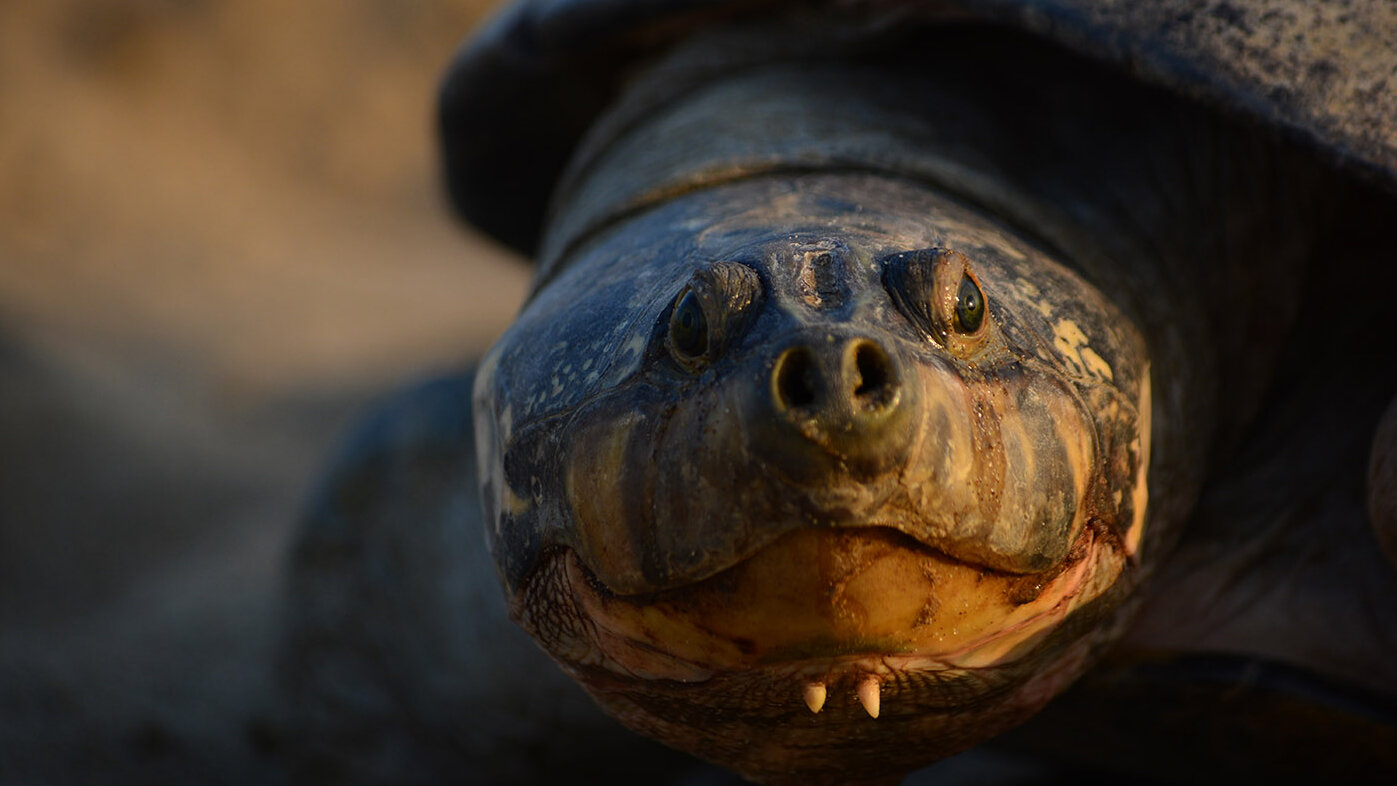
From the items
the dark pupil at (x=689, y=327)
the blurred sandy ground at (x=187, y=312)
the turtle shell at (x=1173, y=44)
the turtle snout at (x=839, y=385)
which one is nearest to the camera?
the turtle snout at (x=839, y=385)

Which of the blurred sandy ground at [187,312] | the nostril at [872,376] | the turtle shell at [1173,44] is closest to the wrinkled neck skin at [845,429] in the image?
the nostril at [872,376]

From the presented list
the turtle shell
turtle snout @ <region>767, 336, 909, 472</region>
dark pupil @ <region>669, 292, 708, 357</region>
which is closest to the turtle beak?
turtle snout @ <region>767, 336, 909, 472</region>

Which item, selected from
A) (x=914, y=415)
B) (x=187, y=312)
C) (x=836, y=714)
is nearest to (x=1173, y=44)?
(x=914, y=415)

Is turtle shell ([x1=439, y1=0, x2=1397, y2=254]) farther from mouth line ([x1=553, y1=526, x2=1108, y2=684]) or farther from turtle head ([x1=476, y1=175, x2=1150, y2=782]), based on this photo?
mouth line ([x1=553, y1=526, x2=1108, y2=684])

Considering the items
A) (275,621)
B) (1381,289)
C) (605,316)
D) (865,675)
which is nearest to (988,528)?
(865,675)

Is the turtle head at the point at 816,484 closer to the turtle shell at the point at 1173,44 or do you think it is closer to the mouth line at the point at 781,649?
the mouth line at the point at 781,649

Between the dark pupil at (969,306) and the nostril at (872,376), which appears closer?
the nostril at (872,376)

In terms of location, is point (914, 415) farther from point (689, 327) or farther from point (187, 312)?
point (187, 312)
